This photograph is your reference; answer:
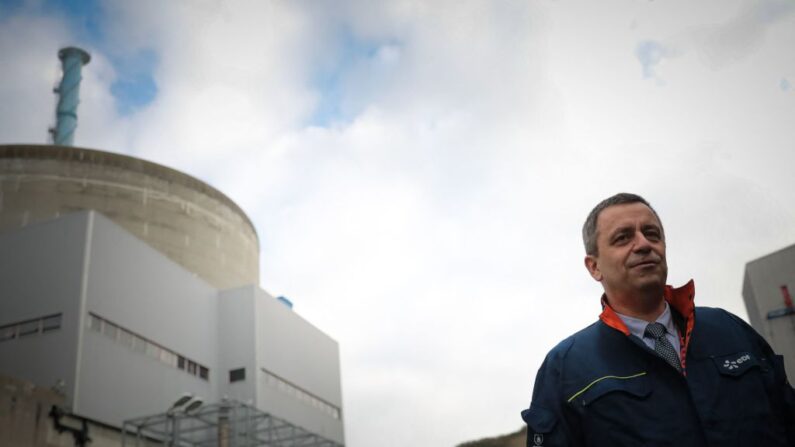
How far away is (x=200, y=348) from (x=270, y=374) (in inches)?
128

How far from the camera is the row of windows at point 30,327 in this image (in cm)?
2080

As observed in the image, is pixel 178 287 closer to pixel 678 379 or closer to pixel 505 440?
pixel 505 440

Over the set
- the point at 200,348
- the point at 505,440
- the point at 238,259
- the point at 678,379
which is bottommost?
the point at 678,379

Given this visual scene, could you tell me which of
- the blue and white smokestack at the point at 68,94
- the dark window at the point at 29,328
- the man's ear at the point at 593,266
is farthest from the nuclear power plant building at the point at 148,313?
the man's ear at the point at 593,266

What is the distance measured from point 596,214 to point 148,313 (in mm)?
23368

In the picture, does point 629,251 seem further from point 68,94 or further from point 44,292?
point 68,94

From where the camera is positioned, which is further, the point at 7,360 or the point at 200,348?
the point at 200,348

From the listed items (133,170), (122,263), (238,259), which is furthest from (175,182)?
(122,263)

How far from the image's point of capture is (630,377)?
2273mm

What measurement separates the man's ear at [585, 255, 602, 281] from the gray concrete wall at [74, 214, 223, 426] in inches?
791

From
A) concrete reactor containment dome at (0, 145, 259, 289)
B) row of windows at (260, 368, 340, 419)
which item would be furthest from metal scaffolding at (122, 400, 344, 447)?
concrete reactor containment dome at (0, 145, 259, 289)

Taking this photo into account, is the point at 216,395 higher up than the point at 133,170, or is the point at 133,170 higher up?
the point at 133,170

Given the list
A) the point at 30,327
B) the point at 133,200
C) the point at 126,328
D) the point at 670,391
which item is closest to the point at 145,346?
the point at 126,328

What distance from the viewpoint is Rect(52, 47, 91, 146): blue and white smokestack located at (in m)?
36.3
